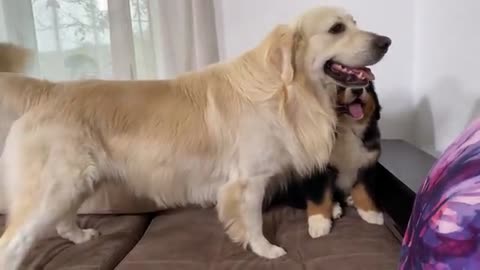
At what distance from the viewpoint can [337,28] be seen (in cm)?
137

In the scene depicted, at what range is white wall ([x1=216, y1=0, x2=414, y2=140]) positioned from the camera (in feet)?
6.10

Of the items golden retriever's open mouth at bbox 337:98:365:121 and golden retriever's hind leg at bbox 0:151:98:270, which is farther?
golden retriever's open mouth at bbox 337:98:365:121

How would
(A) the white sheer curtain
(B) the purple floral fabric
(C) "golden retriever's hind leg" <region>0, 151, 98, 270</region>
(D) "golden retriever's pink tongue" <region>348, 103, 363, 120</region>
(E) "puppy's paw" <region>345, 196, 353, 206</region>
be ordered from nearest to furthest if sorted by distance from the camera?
(B) the purple floral fabric, (C) "golden retriever's hind leg" <region>0, 151, 98, 270</region>, (D) "golden retriever's pink tongue" <region>348, 103, 363, 120</region>, (E) "puppy's paw" <region>345, 196, 353, 206</region>, (A) the white sheer curtain

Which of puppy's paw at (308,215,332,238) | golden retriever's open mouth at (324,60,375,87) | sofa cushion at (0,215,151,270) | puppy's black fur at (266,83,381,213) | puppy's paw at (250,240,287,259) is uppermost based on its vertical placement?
golden retriever's open mouth at (324,60,375,87)

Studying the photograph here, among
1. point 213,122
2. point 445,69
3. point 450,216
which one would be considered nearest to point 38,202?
point 213,122

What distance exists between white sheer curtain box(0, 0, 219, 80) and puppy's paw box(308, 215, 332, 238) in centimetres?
77

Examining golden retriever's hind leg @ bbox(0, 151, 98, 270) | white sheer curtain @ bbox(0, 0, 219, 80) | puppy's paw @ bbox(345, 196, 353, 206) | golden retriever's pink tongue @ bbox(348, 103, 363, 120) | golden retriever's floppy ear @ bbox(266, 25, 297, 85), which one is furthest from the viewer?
white sheer curtain @ bbox(0, 0, 219, 80)

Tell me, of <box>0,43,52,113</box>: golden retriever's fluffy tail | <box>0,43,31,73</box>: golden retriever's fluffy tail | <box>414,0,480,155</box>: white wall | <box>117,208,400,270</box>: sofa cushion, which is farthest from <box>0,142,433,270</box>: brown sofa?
<box>0,43,31,73</box>: golden retriever's fluffy tail

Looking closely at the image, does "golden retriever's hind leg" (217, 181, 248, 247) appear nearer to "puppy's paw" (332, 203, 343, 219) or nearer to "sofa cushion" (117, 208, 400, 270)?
"sofa cushion" (117, 208, 400, 270)

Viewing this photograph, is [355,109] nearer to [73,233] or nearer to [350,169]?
[350,169]

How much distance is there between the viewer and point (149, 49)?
1.88 meters

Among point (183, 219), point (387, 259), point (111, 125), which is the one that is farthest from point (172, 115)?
Result: point (387, 259)

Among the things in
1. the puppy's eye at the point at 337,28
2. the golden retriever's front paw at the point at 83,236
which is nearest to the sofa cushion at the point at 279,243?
the golden retriever's front paw at the point at 83,236

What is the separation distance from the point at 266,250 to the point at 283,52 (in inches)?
21.3
